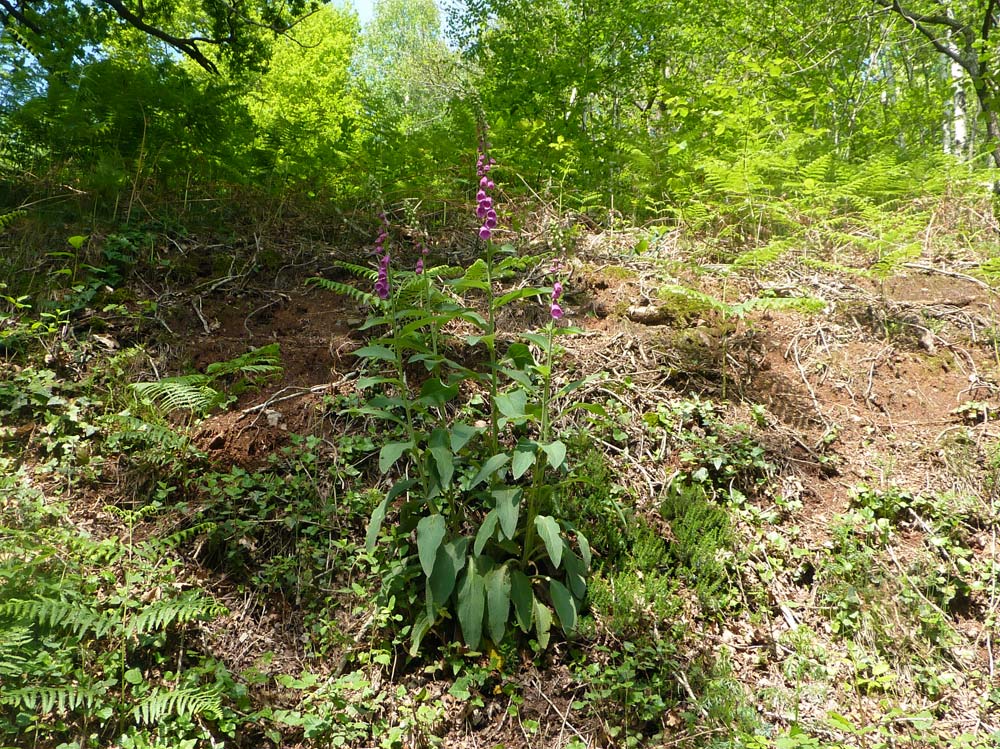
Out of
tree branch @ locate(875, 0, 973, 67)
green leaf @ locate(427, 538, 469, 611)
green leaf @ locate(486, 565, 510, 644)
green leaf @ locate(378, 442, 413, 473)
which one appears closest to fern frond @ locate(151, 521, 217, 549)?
green leaf @ locate(378, 442, 413, 473)

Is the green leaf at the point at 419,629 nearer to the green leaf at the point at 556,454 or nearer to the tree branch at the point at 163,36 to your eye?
the green leaf at the point at 556,454

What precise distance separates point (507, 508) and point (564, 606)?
25.3 inches

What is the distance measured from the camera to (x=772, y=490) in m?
3.71

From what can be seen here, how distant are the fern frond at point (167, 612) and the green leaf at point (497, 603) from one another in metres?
1.19

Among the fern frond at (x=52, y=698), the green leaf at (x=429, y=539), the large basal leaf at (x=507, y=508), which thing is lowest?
the fern frond at (x=52, y=698)

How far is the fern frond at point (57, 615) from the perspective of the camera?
7.40ft

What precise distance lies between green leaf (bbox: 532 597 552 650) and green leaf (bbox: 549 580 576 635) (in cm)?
7

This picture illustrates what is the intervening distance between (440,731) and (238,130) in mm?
5219

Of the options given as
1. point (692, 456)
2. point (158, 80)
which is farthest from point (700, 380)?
point (158, 80)

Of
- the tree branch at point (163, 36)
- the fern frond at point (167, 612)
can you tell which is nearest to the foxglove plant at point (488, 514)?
the fern frond at point (167, 612)

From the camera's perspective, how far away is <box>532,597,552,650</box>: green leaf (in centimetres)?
278

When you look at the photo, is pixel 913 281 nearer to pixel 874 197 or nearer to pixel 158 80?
pixel 874 197

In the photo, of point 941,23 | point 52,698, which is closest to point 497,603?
point 52,698

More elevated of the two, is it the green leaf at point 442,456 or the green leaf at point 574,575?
the green leaf at point 442,456
